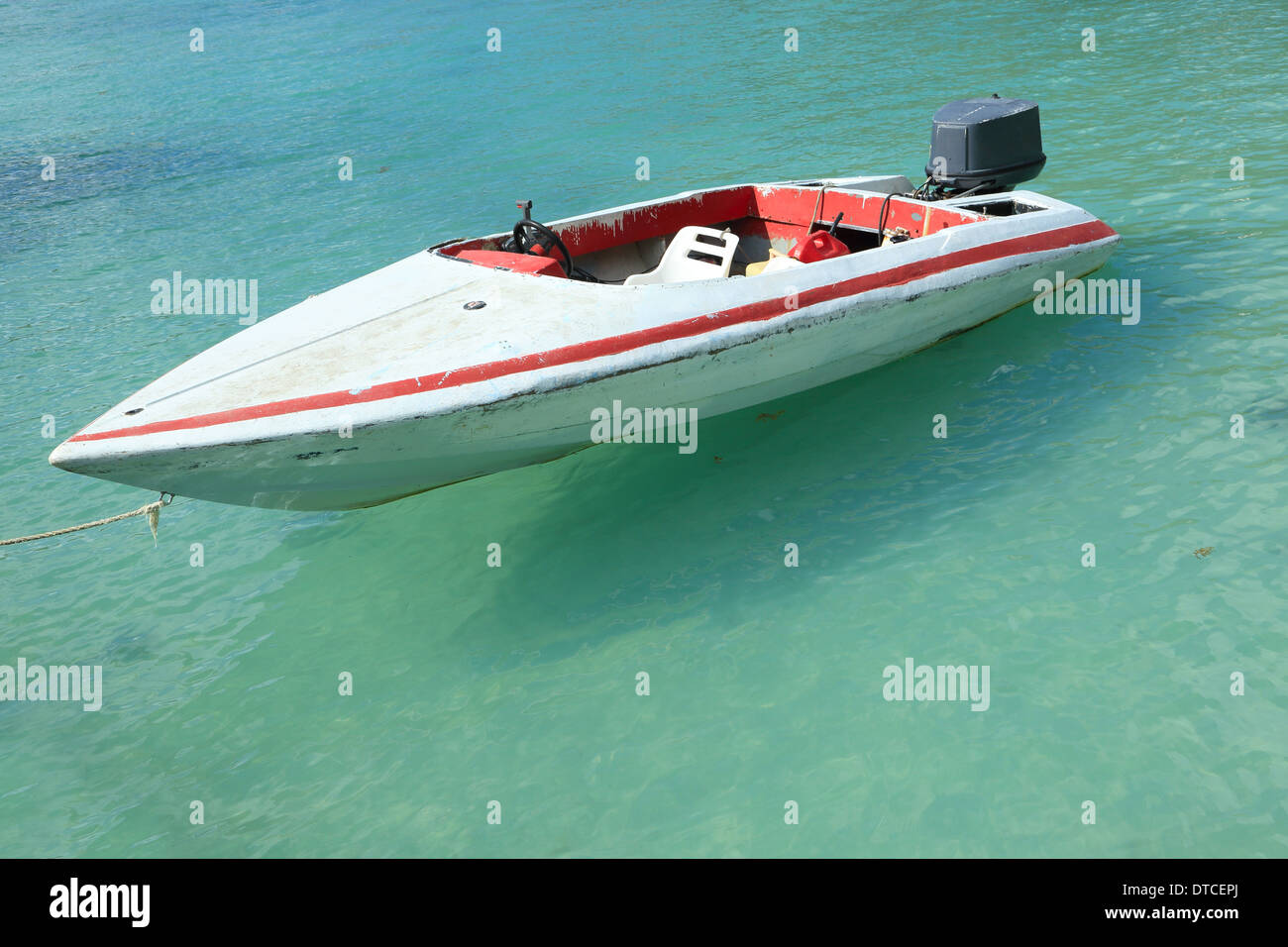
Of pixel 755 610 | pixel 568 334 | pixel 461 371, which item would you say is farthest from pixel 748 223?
pixel 755 610

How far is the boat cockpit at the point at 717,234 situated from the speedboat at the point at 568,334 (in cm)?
2

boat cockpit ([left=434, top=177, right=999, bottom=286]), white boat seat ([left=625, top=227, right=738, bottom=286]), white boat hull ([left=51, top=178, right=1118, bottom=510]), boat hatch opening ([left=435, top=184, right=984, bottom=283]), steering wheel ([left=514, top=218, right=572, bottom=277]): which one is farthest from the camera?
boat hatch opening ([left=435, top=184, right=984, bottom=283])

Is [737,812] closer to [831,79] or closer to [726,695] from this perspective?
[726,695]

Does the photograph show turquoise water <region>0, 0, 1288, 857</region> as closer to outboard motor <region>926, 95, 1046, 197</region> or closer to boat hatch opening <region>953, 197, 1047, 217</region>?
boat hatch opening <region>953, 197, 1047, 217</region>

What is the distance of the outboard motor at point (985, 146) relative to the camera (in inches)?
304

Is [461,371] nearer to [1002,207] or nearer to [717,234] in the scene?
[717,234]

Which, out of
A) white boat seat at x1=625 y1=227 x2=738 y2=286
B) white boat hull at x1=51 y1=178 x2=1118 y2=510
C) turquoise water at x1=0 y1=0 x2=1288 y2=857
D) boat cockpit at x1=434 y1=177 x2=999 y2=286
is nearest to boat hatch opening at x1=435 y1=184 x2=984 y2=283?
boat cockpit at x1=434 y1=177 x2=999 y2=286

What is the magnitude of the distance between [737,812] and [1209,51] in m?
13.1

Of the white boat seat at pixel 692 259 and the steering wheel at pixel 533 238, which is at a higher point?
the steering wheel at pixel 533 238

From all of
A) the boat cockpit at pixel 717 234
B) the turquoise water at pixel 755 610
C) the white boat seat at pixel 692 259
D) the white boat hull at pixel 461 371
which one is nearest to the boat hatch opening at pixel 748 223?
the boat cockpit at pixel 717 234

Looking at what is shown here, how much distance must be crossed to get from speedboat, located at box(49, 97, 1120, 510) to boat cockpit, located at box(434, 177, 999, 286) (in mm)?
20

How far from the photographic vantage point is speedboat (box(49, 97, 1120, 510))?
5.05 metres

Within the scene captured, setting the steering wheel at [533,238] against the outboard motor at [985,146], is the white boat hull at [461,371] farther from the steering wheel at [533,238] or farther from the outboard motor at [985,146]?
the outboard motor at [985,146]
